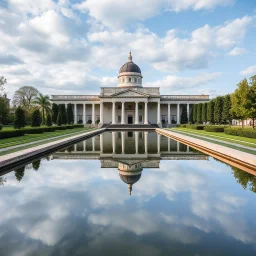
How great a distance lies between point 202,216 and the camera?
5.85 m

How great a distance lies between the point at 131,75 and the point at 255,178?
66.5m

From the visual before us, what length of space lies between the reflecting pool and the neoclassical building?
5305cm

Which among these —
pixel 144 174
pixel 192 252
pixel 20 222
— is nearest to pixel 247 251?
pixel 192 252

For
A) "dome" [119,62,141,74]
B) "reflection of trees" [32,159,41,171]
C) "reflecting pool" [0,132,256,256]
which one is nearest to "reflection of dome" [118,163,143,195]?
"reflecting pool" [0,132,256,256]

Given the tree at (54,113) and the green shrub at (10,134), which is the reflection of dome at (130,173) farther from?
the tree at (54,113)

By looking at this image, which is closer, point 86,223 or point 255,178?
point 86,223

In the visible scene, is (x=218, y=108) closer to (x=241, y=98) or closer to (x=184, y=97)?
(x=241, y=98)

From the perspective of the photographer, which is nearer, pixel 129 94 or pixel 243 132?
pixel 243 132

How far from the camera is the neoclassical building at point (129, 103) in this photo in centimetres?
6312

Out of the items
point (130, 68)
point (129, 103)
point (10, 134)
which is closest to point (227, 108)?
point (129, 103)

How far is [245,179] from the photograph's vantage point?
887 cm

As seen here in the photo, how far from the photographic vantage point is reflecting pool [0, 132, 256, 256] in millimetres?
4539

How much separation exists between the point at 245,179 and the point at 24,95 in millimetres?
68890

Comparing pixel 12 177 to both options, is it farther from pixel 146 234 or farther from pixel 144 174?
pixel 146 234
